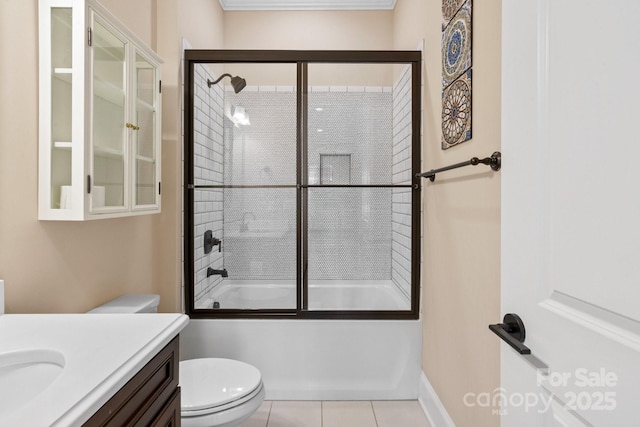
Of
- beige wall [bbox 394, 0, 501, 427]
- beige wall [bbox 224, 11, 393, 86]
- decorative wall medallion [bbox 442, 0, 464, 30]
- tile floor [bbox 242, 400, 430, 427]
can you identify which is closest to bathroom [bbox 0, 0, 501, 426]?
beige wall [bbox 394, 0, 501, 427]

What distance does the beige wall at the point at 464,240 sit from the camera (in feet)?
4.35

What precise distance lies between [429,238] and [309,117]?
995 millimetres

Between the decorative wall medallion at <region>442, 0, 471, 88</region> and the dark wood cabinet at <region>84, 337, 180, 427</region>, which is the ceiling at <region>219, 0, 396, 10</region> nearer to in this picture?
the decorative wall medallion at <region>442, 0, 471, 88</region>

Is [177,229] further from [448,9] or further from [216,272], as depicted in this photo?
[448,9]

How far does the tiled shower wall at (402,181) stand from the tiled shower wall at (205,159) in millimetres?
1050

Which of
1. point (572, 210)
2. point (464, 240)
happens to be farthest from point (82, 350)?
point (464, 240)

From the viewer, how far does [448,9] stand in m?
1.76

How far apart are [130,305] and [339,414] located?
125 centimetres

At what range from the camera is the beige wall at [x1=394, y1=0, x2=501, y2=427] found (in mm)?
1327

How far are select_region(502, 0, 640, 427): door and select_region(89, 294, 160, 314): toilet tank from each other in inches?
58.3

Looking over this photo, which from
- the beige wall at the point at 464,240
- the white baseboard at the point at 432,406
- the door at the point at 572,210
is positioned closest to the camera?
the door at the point at 572,210

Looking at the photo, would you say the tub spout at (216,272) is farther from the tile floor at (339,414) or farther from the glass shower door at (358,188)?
the tile floor at (339,414)

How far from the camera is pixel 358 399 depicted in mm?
2258

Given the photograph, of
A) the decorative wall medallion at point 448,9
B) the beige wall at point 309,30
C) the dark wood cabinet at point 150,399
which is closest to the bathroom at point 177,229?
the decorative wall medallion at point 448,9
